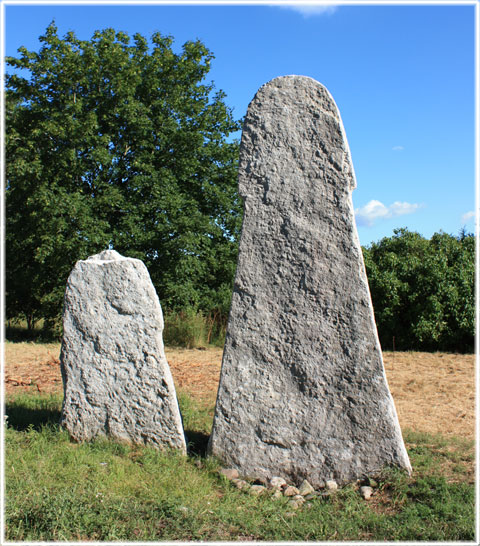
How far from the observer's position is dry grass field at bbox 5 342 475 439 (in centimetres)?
591

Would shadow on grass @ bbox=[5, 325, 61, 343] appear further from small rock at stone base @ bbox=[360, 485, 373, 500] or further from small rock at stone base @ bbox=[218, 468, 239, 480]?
small rock at stone base @ bbox=[360, 485, 373, 500]

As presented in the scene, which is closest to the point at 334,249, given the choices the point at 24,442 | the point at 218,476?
the point at 218,476

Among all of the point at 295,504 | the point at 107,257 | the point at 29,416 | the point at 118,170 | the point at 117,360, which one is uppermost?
the point at 118,170

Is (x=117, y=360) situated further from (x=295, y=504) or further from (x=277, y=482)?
(x=295, y=504)

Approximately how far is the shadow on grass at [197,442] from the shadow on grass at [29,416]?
4.22ft

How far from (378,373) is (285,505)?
4.02 feet

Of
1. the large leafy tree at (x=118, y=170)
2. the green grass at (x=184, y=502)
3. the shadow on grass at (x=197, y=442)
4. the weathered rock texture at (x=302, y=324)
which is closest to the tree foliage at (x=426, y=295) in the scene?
the large leafy tree at (x=118, y=170)

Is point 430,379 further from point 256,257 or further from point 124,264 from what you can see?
point 124,264

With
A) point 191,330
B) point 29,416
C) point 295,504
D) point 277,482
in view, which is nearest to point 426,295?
point 191,330

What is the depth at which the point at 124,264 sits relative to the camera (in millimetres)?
4613

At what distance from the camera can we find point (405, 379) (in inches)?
319

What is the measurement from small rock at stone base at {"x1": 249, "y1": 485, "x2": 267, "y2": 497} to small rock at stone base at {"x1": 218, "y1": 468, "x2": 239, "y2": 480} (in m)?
0.19

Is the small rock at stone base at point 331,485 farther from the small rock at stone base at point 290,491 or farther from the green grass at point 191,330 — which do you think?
the green grass at point 191,330

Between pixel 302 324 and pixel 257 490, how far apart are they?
134cm
